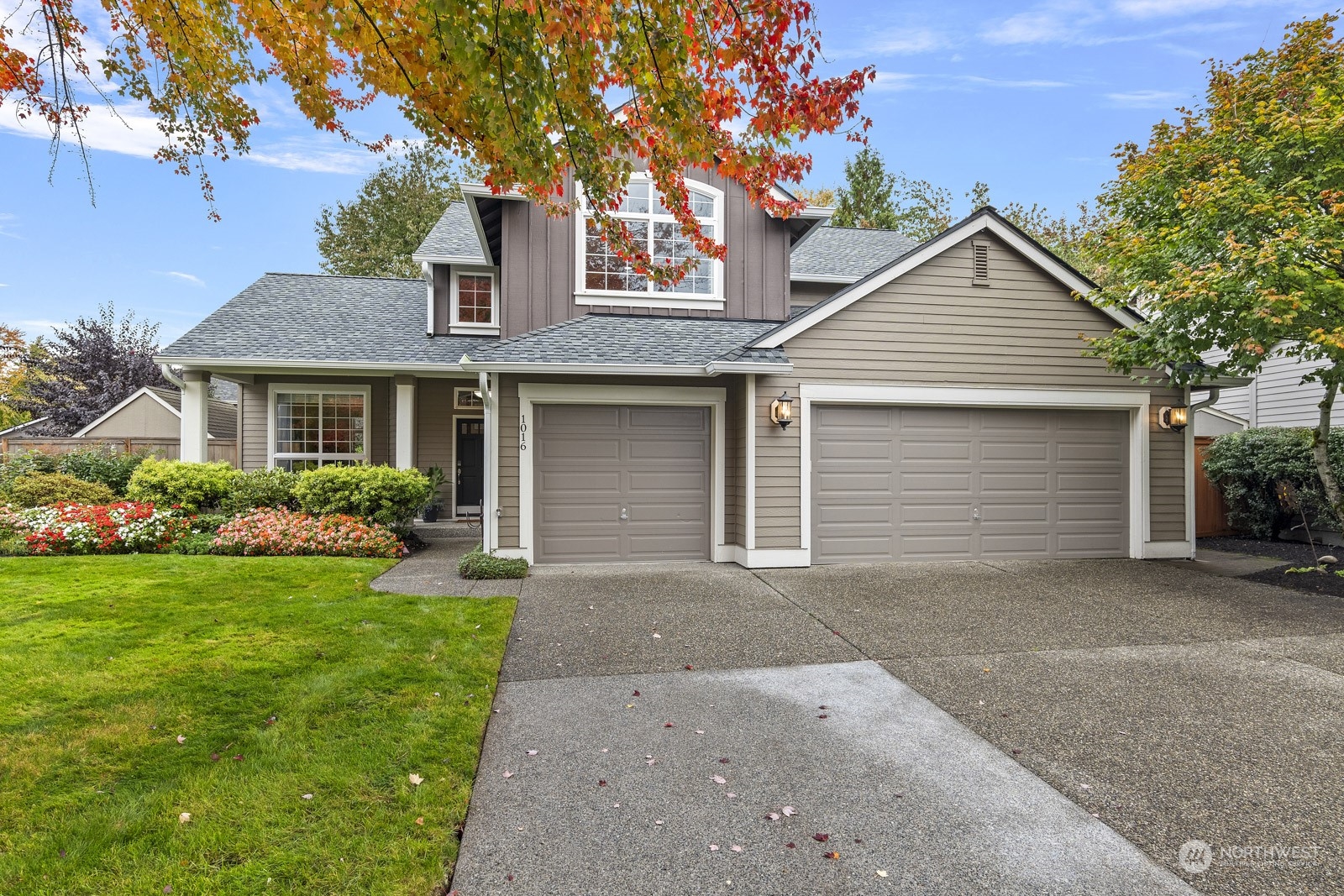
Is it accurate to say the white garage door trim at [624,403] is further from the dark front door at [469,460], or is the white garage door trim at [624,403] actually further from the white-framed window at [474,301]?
the dark front door at [469,460]

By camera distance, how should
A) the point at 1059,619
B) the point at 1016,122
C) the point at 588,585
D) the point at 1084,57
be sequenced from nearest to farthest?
the point at 1059,619, the point at 588,585, the point at 1084,57, the point at 1016,122

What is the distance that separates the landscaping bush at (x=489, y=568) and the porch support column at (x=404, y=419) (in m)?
4.14

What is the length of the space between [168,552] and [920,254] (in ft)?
35.4

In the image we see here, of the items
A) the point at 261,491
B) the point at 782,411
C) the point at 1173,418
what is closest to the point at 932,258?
the point at 782,411

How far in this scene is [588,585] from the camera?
7.13 metres

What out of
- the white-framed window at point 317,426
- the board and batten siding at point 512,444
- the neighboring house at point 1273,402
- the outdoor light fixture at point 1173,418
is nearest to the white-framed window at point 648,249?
the board and batten siding at point 512,444

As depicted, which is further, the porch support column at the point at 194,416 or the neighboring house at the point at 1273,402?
the neighboring house at the point at 1273,402

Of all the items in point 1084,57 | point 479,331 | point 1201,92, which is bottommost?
point 479,331

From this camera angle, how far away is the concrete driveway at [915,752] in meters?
2.33

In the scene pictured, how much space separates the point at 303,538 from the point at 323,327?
16.5 ft

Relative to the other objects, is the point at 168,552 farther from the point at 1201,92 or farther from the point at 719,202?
the point at 1201,92

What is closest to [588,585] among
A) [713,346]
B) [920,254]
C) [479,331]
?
[713,346]

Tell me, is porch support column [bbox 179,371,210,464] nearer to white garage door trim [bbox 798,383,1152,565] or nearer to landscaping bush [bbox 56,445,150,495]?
landscaping bush [bbox 56,445,150,495]

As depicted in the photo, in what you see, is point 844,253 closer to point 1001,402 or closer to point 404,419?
point 1001,402
